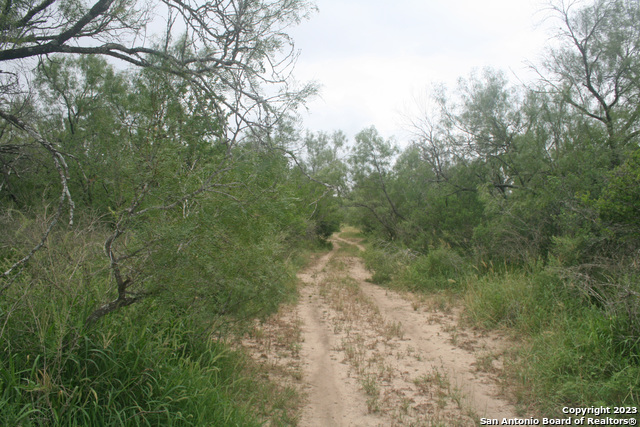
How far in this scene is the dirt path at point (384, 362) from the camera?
3.95 meters

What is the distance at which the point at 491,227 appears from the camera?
988 cm

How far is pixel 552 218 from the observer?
8477mm

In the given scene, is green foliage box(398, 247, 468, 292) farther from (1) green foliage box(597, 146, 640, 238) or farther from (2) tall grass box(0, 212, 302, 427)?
(2) tall grass box(0, 212, 302, 427)

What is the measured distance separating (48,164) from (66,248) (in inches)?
205

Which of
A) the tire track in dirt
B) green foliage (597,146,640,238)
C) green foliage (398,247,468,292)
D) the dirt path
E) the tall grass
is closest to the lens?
the tall grass

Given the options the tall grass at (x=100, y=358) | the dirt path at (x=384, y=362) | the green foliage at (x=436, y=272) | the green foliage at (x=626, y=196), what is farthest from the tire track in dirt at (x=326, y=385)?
the green foliage at (x=626, y=196)

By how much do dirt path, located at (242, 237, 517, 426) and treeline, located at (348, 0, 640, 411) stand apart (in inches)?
23.4

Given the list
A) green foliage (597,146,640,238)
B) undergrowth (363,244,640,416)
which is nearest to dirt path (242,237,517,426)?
undergrowth (363,244,640,416)

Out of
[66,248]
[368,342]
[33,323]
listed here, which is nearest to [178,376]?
[33,323]

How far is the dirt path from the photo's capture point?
3.95m

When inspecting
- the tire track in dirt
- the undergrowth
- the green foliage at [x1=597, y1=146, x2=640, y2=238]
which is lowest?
the tire track in dirt

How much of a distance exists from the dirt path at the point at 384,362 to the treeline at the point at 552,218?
59 centimetres

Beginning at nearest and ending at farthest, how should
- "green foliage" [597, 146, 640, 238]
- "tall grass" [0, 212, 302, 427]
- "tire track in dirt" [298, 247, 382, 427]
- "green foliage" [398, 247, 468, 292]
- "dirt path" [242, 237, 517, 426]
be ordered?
"tall grass" [0, 212, 302, 427] → "tire track in dirt" [298, 247, 382, 427] → "dirt path" [242, 237, 517, 426] → "green foliage" [597, 146, 640, 238] → "green foliage" [398, 247, 468, 292]

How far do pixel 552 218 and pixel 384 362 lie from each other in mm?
5620
